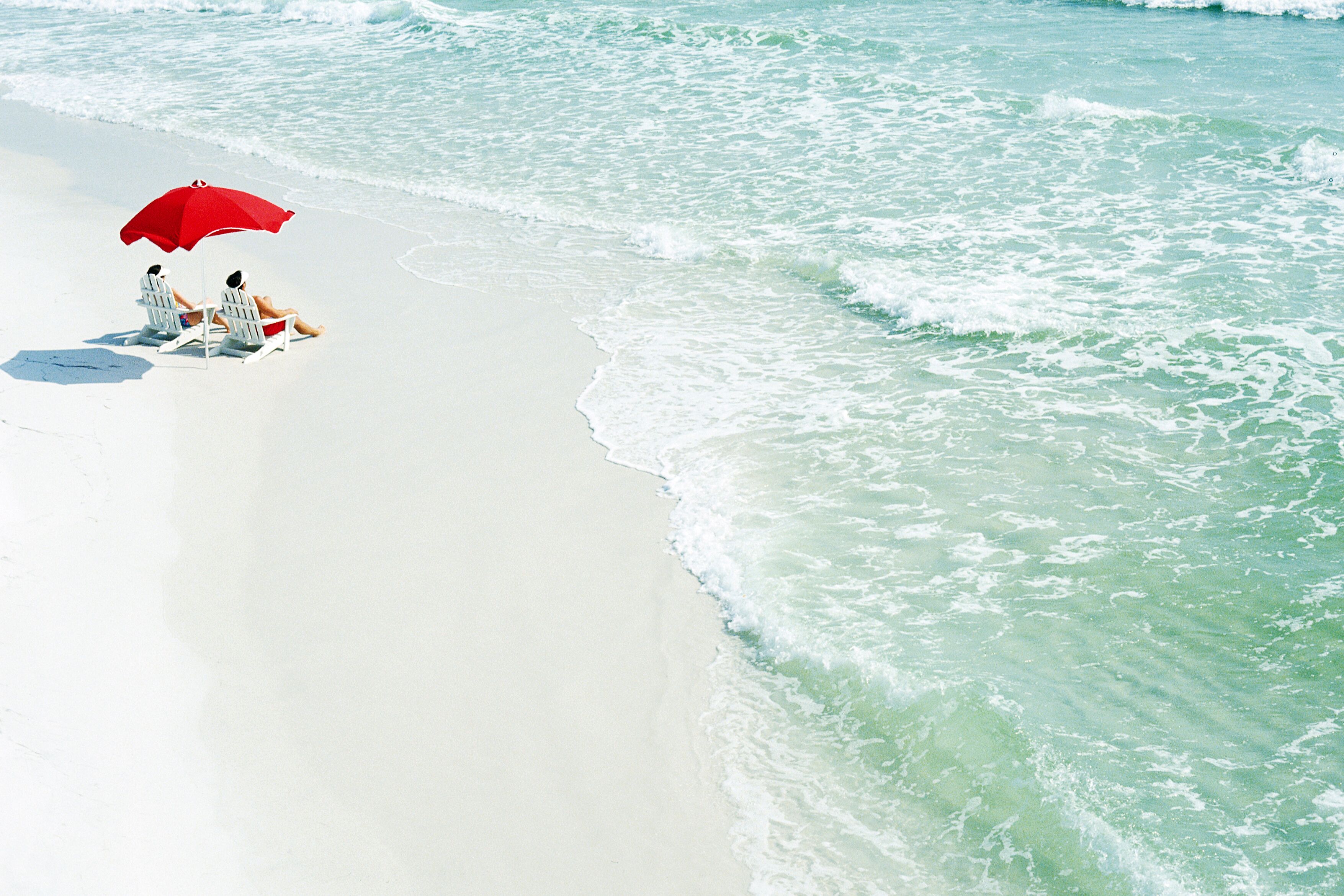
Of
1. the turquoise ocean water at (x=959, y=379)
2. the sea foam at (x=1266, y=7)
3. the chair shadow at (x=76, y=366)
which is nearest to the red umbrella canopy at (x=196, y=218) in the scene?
the chair shadow at (x=76, y=366)

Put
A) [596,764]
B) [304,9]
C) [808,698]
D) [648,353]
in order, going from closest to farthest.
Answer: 1. [596,764]
2. [808,698]
3. [648,353]
4. [304,9]

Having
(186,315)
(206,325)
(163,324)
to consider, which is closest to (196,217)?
(206,325)

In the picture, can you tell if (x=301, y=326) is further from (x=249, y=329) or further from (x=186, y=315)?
(x=186, y=315)

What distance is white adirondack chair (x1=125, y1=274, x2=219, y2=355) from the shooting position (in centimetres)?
1066

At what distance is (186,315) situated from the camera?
35.7 ft

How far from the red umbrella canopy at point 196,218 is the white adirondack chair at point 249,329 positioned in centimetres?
85

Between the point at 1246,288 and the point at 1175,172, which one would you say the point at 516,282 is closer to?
the point at 1246,288

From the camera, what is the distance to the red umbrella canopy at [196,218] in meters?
9.73

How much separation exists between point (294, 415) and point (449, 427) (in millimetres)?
1518

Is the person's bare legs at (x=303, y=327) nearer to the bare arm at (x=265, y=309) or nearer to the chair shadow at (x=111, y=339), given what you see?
the bare arm at (x=265, y=309)

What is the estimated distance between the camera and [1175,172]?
48.3ft

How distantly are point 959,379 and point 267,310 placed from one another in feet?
22.9

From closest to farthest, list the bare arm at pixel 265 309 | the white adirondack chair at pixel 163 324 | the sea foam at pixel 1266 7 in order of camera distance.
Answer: the white adirondack chair at pixel 163 324
the bare arm at pixel 265 309
the sea foam at pixel 1266 7

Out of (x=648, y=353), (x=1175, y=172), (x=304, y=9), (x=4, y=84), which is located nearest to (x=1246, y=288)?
(x=1175, y=172)
